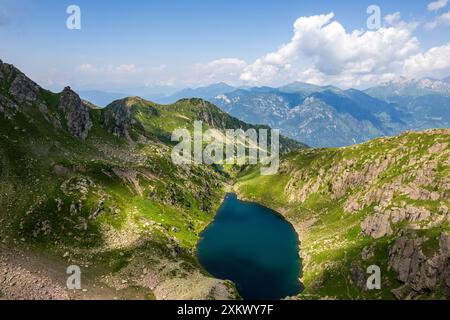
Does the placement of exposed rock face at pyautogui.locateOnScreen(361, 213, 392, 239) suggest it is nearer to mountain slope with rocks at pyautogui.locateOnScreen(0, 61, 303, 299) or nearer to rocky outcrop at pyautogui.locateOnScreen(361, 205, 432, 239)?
rocky outcrop at pyautogui.locateOnScreen(361, 205, 432, 239)

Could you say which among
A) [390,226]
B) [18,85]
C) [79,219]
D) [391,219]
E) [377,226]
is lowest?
[377,226]

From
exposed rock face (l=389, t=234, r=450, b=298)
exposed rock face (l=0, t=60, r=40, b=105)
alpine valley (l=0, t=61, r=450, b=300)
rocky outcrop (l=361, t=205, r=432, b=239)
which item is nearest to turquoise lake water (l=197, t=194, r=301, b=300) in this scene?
alpine valley (l=0, t=61, r=450, b=300)

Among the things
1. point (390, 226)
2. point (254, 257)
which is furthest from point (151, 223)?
point (390, 226)

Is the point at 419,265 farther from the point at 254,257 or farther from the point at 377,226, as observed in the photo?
the point at 254,257

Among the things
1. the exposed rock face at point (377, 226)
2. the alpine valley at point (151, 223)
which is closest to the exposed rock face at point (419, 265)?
the alpine valley at point (151, 223)

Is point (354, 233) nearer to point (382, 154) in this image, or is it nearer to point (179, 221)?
point (382, 154)
